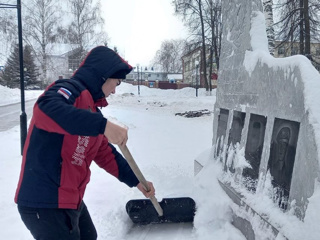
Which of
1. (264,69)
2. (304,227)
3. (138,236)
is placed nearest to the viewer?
(304,227)

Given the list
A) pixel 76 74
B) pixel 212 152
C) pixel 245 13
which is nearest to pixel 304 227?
pixel 76 74

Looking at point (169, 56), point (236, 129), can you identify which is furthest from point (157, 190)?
point (169, 56)

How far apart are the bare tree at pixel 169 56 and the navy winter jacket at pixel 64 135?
73199 mm

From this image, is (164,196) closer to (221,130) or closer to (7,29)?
(221,130)


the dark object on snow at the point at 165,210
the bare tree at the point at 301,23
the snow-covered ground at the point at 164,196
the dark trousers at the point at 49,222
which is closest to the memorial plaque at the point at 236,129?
the snow-covered ground at the point at 164,196

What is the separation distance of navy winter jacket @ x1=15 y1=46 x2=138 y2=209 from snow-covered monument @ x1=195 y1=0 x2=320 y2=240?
51.6 inches

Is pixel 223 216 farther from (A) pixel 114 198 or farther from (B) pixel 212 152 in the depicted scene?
(A) pixel 114 198

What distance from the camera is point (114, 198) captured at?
412 centimetres

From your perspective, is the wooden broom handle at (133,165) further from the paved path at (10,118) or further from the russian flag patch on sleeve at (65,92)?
the paved path at (10,118)

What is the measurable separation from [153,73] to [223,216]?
7796 cm

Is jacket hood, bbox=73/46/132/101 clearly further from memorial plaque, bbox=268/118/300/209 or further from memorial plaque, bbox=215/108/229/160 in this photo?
memorial plaque, bbox=215/108/229/160

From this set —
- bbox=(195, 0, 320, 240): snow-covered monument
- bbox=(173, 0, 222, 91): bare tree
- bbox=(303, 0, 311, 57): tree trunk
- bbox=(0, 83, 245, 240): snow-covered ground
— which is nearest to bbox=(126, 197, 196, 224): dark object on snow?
bbox=(0, 83, 245, 240): snow-covered ground

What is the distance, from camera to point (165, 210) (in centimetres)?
351

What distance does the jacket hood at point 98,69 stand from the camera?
1.87 metres
